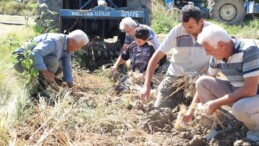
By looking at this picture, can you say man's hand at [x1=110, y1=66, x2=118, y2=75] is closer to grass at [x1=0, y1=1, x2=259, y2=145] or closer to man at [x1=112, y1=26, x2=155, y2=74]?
man at [x1=112, y1=26, x2=155, y2=74]

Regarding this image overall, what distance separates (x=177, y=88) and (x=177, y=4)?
11.5m

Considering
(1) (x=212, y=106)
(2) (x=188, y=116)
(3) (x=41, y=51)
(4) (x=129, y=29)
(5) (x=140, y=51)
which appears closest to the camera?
(1) (x=212, y=106)

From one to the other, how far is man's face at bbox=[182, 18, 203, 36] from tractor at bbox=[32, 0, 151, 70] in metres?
2.87

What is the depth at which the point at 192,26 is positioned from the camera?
471 centimetres

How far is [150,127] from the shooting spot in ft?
15.3

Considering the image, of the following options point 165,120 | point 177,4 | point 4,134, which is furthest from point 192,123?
point 177,4

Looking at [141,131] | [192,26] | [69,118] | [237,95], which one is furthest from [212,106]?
[69,118]

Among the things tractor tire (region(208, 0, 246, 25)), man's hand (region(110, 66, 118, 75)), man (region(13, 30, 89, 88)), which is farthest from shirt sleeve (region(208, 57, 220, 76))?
tractor tire (region(208, 0, 246, 25))

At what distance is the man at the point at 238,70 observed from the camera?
12.6 feet

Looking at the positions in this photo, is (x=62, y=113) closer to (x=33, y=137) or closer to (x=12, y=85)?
(x=33, y=137)

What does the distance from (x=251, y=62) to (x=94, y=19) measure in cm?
470

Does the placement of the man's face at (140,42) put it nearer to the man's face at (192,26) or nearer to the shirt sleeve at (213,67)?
the man's face at (192,26)

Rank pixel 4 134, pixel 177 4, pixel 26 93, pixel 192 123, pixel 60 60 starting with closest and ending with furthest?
pixel 4 134 < pixel 192 123 < pixel 26 93 < pixel 60 60 < pixel 177 4

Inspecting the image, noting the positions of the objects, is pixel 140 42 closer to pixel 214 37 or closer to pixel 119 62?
pixel 119 62
